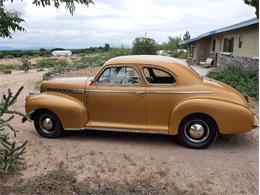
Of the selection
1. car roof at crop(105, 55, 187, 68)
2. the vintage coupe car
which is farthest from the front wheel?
car roof at crop(105, 55, 187, 68)

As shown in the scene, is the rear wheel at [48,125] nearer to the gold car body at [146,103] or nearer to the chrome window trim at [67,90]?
the gold car body at [146,103]

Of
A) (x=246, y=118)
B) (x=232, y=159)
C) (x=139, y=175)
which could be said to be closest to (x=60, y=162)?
(x=139, y=175)

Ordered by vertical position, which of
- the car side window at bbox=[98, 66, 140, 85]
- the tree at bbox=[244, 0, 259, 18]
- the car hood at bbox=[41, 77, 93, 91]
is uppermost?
the tree at bbox=[244, 0, 259, 18]

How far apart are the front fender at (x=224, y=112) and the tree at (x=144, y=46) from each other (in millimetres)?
25775

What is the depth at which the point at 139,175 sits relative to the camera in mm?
5191

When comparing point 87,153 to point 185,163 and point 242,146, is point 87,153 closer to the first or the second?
point 185,163

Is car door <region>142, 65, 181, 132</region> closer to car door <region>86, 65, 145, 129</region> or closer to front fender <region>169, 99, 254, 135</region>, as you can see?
→ car door <region>86, 65, 145, 129</region>

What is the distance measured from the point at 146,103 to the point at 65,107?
1622 mm

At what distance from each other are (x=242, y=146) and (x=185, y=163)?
5.15ft

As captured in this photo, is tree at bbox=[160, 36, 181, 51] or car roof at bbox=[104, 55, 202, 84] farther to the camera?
tree at bbox=[160, 36, 181, 51]

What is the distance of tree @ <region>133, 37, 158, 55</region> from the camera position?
31.7 metres

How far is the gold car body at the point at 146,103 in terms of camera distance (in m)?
6.11

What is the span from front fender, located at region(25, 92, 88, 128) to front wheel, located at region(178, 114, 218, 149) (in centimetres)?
194

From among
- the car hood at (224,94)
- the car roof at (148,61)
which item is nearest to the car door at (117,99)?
the car roof at (148,61)
